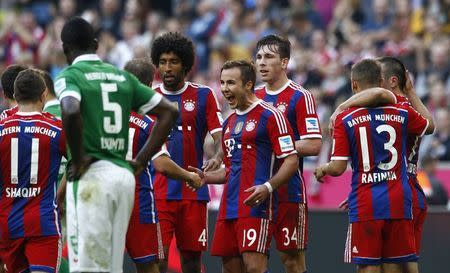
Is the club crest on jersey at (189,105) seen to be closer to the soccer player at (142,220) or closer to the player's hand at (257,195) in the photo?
the soccer player at (142,220)

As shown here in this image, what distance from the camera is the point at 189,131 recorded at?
11.4 meters

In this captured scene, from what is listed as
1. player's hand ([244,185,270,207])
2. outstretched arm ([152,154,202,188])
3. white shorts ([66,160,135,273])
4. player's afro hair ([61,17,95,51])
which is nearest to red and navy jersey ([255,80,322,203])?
player's hand ([244,185,270,207])

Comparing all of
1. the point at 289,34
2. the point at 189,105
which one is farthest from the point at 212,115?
the point at 289,34

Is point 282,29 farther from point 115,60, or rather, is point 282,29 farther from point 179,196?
point 179,196

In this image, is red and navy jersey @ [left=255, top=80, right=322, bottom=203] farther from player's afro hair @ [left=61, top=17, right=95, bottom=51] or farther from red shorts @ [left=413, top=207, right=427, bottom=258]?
player's afro hair @ [left=61, top=17, right=95, bottom=51]

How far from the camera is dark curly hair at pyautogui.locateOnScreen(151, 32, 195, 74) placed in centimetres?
1132

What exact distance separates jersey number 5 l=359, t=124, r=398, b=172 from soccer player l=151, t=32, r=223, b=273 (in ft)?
4.93

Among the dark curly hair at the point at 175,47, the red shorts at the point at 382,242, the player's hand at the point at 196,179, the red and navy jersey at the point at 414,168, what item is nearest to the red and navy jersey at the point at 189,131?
the dark curly hair at the point at 175,47

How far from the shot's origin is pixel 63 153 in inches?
405

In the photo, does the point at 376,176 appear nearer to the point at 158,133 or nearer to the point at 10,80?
the point at 158,133

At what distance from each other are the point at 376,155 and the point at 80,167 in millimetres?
3129

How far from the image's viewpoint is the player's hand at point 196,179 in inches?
408

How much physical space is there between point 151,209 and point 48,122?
1.31 m

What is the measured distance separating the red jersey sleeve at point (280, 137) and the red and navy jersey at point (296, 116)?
0.87m
